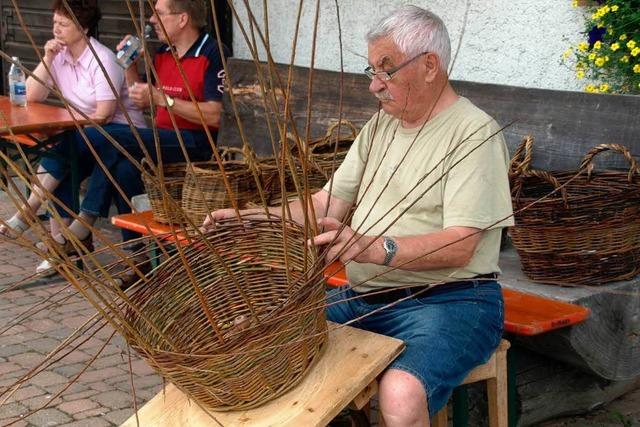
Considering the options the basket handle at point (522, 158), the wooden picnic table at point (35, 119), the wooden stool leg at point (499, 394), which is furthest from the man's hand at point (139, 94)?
the wooden stool leg at point (499, 394)

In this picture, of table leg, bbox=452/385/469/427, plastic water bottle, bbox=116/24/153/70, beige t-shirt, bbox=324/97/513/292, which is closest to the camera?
beige t-shirt, bbox=324/97/513/292

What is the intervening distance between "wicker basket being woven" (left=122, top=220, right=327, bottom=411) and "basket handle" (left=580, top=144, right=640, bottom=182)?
4.56 ft

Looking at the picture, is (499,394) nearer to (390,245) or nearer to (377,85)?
(390,245)

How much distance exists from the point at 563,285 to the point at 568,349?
324 mm

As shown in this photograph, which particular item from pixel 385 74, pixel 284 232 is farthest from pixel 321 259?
pixel 385 74

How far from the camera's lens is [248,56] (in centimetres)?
672

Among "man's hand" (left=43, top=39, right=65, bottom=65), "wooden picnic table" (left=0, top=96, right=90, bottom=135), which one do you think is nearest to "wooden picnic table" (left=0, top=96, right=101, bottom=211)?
"wooden picnic table" (left=0, top=96, right=90, bottom=135)

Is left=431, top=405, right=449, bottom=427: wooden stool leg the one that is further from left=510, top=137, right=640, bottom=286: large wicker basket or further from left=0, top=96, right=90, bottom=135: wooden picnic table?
left=0, top=96, right=90, bottom=135: wooden picnic table

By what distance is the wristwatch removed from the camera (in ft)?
8.27

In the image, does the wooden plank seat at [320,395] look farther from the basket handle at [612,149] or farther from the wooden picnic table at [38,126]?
the wooden picnic table at [38,126]

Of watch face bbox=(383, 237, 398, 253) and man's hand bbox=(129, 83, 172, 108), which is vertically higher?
watch face bbox=(383, 237, 398, 253)

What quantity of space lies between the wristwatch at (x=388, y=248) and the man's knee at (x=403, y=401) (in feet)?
0.92

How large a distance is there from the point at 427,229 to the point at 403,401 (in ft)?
1.83

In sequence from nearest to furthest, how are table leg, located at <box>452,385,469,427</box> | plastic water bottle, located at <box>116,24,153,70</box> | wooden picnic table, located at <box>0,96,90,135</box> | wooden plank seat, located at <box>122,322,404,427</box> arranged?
wooden plank seat, located at <box>122,322,404,427</box>
table leg, located at <box>452,385,469,427</box>
wooden picnic table, located at <box>0,96,90,135</box>
plastic water bottle, located at <box>116,24,153,70</box>
